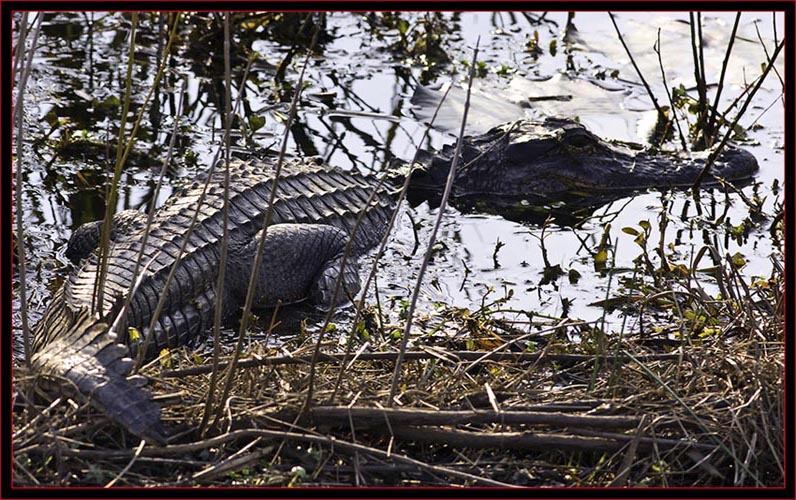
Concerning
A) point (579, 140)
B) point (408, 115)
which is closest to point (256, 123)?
point (408, 115)

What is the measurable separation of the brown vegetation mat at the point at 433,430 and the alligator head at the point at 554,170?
3.17 meters

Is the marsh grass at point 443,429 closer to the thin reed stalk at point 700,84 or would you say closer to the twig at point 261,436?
the twig at point 261,436

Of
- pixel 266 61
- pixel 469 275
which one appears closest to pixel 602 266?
pixel 469 275

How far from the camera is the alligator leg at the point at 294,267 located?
4.50 meters

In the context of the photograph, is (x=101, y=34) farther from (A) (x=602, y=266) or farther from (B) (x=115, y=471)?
(B) (x=115, y=471)

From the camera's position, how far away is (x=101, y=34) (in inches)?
327

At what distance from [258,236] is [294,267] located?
20 cm

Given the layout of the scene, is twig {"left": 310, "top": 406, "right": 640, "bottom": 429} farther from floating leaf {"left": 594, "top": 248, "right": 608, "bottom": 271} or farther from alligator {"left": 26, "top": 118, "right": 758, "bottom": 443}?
floating leaf {"left": 594, "top": 248, "right": 608, "bottom": 271}

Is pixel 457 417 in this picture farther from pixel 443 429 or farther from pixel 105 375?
pixel 105 375

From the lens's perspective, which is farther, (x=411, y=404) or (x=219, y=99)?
(x=219, y=99)

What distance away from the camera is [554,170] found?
20.4 feet

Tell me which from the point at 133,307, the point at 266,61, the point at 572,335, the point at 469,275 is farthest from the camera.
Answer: the point at 266,61

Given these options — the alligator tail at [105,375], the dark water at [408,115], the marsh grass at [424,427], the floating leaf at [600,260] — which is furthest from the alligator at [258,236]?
the floating leaf at [600,260]

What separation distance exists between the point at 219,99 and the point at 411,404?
4.61 metres
